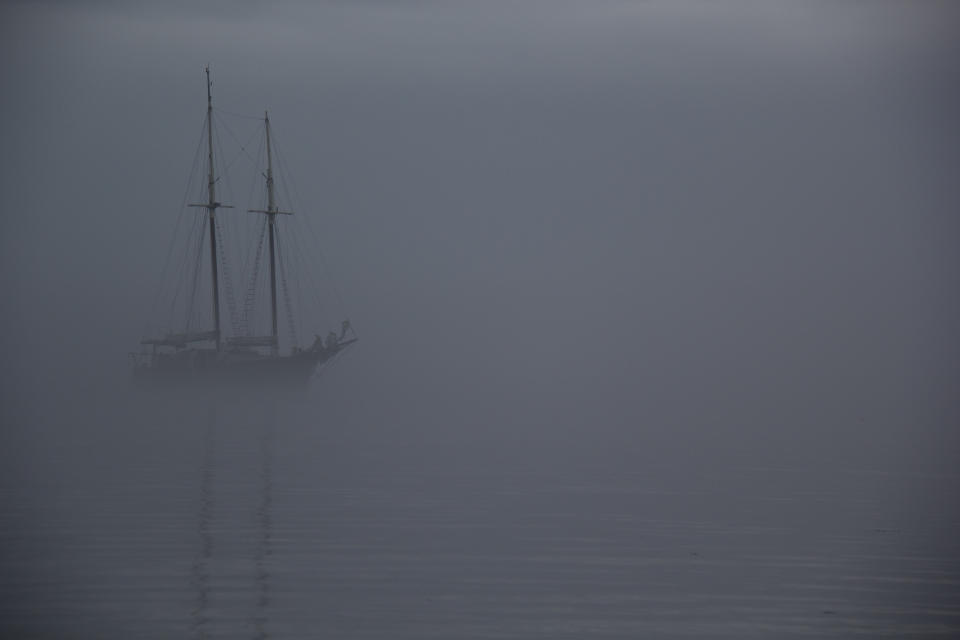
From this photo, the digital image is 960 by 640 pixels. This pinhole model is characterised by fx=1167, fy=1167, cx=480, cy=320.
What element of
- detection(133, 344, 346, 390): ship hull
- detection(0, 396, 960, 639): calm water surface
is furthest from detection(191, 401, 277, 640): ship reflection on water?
detection(133, 344, 346, 390): ship hull

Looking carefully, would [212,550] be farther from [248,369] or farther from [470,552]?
[248,369]

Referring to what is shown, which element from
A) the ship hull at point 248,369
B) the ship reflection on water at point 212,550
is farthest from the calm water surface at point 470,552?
the ship hull at point 248,369

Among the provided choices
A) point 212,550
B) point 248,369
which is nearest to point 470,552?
point 212,550

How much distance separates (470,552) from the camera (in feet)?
63.8

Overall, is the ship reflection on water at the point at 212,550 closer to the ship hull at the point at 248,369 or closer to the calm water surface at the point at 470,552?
the calm water surface at the point at 470,552

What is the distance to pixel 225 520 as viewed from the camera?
73.4 ft

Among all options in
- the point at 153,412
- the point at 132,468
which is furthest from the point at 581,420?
the point at 132,468

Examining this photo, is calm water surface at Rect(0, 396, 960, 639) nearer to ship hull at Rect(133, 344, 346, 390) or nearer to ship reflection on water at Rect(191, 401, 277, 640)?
ship reflection on water at Rect(191, 401, 277, 640)

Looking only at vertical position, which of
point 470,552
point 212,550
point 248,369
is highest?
point 248,369

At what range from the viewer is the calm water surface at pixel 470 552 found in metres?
14.6

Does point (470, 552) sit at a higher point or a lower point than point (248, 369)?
lower

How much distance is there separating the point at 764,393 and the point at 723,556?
98.6m

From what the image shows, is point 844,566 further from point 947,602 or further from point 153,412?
point 153,412

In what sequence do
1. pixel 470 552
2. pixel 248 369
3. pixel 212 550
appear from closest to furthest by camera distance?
pixel 212 550, pixel 470 552, pixel 248 369
